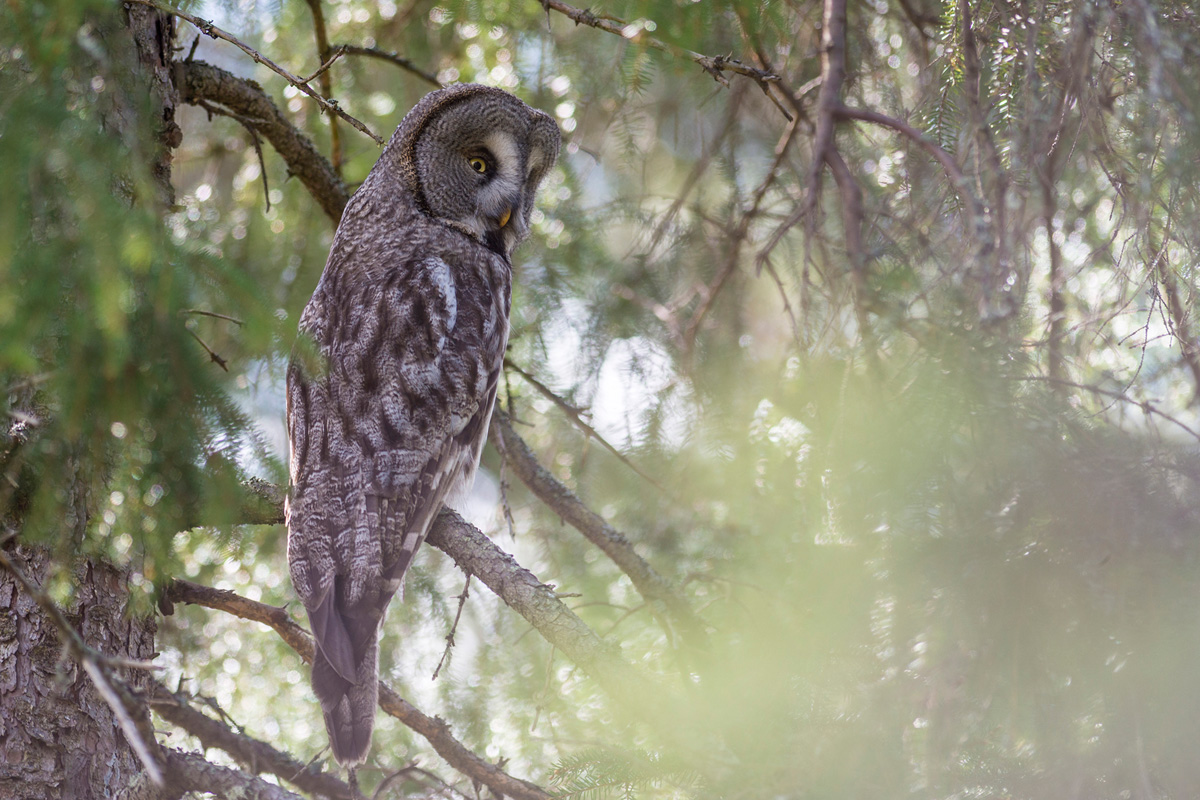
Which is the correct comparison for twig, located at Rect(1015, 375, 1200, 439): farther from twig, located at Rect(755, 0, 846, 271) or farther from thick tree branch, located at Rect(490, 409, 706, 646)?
thick tree branch, located at Rect(490, 409, 706, 646)

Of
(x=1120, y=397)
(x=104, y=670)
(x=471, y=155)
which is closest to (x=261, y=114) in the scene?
(x=471, y=155)

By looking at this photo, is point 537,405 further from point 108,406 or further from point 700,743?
point 108,406

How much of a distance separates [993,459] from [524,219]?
5.79 ft

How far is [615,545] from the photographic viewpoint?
244 cm

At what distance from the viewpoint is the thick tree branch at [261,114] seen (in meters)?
2.39

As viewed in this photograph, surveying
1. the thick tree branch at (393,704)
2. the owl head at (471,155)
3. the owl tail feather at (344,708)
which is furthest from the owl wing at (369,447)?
the owl head at (471,155)

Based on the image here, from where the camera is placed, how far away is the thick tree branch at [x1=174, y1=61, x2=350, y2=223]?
2.39 metres

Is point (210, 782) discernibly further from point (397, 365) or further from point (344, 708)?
point (397, 365)

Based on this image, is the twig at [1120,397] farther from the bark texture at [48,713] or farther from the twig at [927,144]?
the bark texture at [48,713]

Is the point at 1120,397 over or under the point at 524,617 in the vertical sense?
over

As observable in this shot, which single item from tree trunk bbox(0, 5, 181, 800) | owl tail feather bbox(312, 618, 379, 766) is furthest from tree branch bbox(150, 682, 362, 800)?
tree trunk bbox(0, 5, 181, 800)

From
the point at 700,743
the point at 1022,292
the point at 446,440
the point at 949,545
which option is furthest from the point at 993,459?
the point at 446,440

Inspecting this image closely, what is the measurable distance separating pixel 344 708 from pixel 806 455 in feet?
4.35

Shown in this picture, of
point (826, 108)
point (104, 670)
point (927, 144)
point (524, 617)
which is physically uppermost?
point (826, 108)
